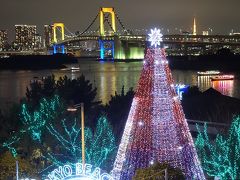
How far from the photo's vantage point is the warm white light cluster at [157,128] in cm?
376

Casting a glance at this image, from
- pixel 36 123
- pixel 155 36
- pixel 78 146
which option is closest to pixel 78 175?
pixel 155 36

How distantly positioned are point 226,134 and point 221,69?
27.8 m

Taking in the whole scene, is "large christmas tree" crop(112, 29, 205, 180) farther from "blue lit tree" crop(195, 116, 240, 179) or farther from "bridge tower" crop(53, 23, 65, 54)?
"bridge tower" crop(53, 23, 65, 54)

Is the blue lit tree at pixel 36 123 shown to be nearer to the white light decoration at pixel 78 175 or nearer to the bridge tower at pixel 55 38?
the white light decoration at pixel 78 175

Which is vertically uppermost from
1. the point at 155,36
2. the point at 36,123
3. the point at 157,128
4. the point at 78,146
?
the point at 155,36

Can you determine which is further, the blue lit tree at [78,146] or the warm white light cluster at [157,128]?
the blue lit tree at [78,146]

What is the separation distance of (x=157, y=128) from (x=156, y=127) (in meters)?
0.03

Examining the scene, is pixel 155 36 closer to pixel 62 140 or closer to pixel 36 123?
pixel 62 140

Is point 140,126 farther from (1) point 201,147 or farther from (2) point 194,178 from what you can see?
(1) point 201,147

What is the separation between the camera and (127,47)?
1467 inches

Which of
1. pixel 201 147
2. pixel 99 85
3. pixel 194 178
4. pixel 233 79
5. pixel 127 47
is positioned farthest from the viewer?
pixel 127 47

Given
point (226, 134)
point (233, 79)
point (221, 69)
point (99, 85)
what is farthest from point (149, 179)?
point (221, 69)

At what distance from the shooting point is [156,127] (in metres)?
4.22

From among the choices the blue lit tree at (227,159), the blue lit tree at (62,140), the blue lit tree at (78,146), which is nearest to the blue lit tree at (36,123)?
the blue lit tree at (62,140)
